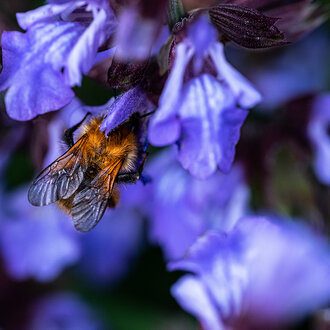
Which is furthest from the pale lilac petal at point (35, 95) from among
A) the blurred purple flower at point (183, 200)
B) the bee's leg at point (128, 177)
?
the blurred purple flower at point (183, 200)

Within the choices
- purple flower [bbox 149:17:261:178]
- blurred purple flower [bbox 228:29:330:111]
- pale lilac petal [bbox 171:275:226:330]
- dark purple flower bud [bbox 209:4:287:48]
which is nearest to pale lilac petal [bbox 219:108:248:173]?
purple flower [bbox 149:17:261:178]

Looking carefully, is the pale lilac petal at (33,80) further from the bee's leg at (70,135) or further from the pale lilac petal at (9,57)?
the bee's leg at (70,135)

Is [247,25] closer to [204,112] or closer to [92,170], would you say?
[204,112]

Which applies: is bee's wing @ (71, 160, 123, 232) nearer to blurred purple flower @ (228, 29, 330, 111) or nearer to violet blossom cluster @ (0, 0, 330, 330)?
violet blossom cluster @ (0, 0, 330, 330)

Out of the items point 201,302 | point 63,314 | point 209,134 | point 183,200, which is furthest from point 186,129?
point 63,314

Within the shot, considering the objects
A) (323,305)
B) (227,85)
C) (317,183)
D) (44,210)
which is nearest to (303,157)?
(317,183)

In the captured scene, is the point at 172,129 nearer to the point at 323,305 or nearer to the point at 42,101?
the point at 42,101
